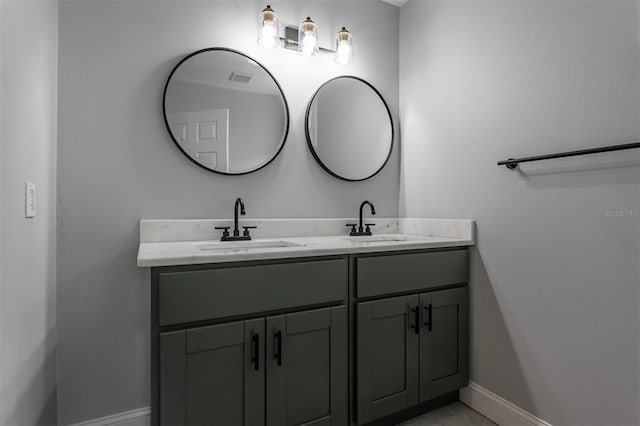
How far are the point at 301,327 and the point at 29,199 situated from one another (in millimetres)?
1012

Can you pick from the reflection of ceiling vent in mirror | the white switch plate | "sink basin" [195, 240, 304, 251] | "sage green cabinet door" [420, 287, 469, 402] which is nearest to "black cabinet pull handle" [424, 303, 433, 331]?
"sage green cabinet door" [420, 287, 469, 402]

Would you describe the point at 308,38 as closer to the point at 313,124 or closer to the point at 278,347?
the point at 313,124

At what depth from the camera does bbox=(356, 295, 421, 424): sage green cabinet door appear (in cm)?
149

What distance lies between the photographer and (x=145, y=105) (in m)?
1.66

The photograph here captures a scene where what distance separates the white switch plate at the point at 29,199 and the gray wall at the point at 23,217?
28 mm

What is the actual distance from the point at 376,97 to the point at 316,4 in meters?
0.66

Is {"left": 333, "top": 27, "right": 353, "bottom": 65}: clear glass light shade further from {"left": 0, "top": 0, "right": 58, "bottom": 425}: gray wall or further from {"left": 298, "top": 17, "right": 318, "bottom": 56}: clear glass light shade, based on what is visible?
{"left": 0, "top": 0, "right": 58, "bottom": 425}: gray wall

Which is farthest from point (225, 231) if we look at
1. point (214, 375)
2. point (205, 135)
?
point (214, 375)

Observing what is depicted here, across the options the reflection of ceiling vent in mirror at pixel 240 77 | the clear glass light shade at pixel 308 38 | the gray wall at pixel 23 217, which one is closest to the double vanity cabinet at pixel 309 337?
the gray wall at pixel 23 217

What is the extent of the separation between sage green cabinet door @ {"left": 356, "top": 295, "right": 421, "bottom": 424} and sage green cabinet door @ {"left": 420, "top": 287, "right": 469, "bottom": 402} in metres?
0.06

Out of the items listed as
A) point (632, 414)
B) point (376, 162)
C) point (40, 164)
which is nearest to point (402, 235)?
point (376, 162)

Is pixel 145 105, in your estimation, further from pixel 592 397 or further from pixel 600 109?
pixel 592 397

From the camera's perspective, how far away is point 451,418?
A: 172cm

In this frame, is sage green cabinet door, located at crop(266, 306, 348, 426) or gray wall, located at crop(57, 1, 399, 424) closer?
sage green cabinet door, located at crop(266, 306, 348, 426)
